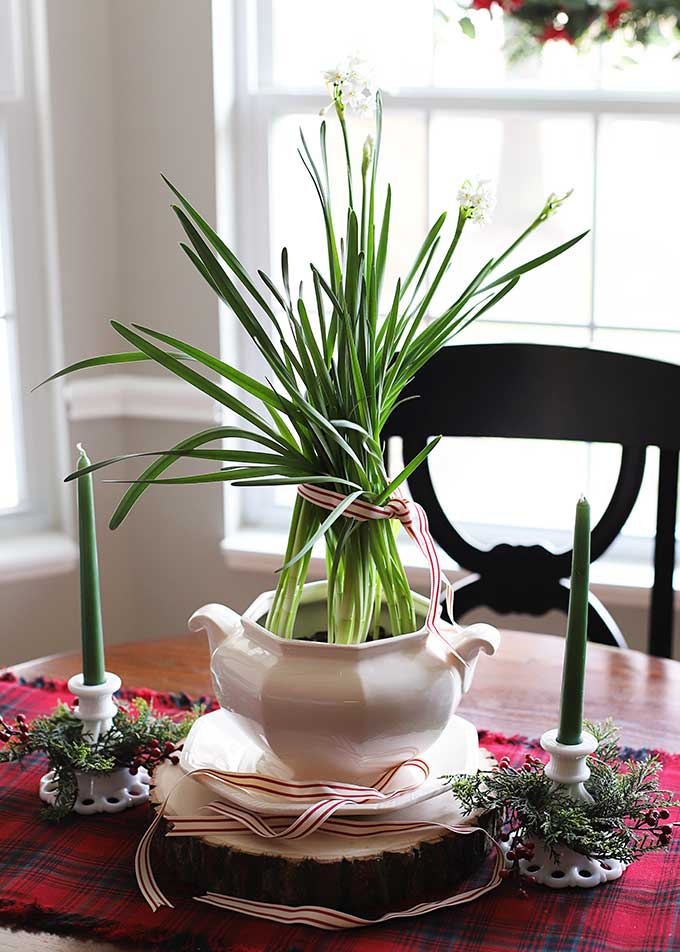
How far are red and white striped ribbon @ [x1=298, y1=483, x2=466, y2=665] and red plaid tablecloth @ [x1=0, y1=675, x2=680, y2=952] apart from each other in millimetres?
201

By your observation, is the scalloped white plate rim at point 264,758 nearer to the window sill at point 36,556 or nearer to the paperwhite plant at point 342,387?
the paperwhite plant at point 342,387

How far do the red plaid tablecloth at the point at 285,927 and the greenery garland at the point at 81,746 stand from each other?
5cm

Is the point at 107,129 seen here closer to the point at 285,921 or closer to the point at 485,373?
the point at 485,373

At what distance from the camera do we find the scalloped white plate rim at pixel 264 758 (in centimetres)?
93

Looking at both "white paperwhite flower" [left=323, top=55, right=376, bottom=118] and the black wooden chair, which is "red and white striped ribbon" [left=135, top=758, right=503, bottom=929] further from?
the black wooden chair

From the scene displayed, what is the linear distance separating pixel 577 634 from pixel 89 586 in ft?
1.35

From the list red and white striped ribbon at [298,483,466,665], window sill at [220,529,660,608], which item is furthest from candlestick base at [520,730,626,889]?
window sill at [220,529,660,608]

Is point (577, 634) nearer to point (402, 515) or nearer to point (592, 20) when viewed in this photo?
point (402, 515)

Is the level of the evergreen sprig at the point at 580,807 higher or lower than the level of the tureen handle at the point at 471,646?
lower

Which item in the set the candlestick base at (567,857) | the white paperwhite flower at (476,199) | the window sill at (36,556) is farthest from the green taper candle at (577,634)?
the window sill at (36,556)

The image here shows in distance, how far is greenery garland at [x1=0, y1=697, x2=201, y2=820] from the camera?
1.03m

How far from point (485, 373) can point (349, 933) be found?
1.02 m

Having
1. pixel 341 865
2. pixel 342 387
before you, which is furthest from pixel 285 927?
pixel 342 387

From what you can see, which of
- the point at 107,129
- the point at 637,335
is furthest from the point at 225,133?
the point at 637,335
